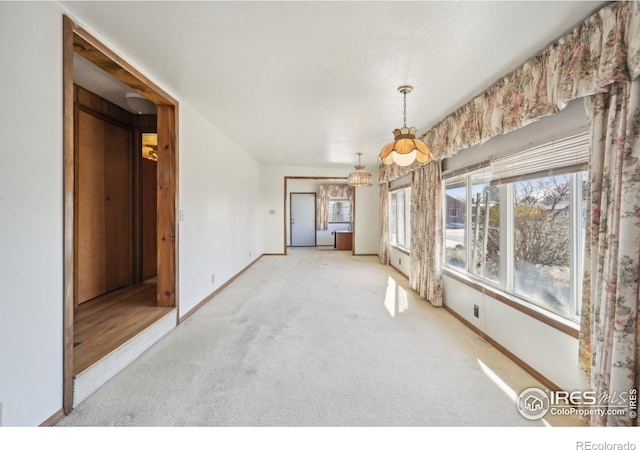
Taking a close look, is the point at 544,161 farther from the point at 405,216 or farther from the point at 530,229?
the point at 405,216

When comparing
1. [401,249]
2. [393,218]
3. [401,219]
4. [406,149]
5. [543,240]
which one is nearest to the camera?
[543,240]

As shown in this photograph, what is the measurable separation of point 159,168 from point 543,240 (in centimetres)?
375

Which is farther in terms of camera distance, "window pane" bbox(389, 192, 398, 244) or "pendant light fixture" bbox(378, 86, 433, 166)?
"window pane" bbox(389, 192, 398, 244)

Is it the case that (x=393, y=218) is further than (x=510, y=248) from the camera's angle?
Yes

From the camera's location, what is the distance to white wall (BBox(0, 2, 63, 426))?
130 cm

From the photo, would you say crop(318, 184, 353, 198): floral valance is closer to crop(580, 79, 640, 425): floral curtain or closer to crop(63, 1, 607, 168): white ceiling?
crop(63, 1, 607, 168): white ceiling

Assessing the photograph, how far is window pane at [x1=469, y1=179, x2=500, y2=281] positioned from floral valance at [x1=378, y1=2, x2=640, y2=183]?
578 mm

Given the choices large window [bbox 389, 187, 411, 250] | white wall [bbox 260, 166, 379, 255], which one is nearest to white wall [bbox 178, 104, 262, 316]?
white wall [bbox 260, 166, 379, 255]

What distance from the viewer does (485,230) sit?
2.79 m

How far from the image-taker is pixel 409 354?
2.31 metres

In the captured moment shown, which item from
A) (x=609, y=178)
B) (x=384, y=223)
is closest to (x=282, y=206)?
(x=384, y=223)

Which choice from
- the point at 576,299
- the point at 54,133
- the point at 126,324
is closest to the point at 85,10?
the point at 54,133

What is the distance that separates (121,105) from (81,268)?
207 centimetres
